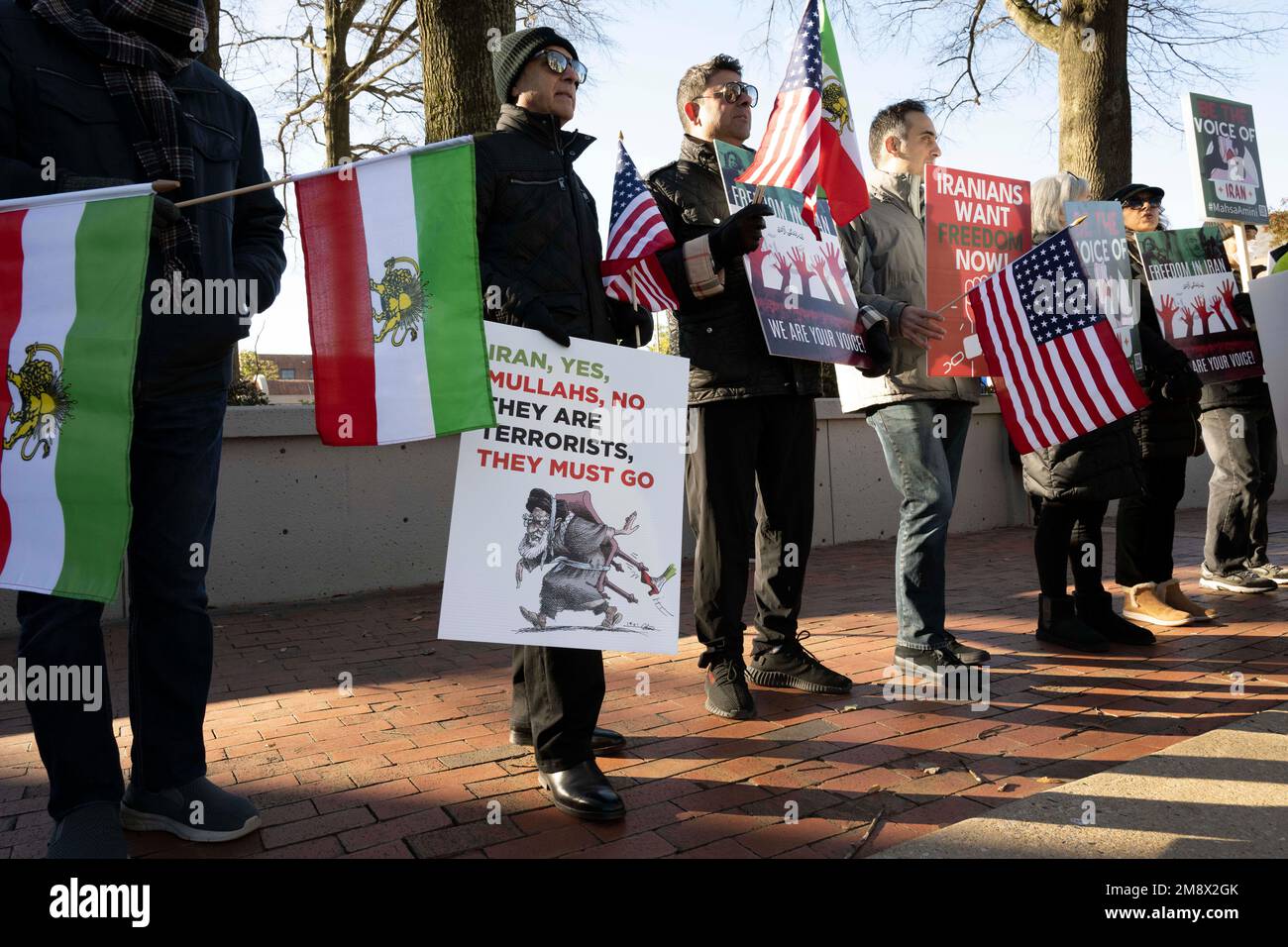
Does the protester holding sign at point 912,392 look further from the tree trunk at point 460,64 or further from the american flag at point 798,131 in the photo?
the tree trunk at point 460,64

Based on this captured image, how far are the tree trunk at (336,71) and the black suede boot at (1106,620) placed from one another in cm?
Answer: 1632

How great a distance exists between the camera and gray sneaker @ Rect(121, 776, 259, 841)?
2.82m

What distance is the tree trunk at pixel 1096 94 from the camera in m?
11.4

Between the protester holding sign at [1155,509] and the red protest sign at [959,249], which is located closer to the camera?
the red protest sign at [959,249]

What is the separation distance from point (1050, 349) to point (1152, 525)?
1688 mm

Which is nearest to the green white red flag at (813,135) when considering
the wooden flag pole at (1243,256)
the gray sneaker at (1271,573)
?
the wooden flag pole at (1243,256)

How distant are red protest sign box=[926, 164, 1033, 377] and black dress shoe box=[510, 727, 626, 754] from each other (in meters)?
1.99

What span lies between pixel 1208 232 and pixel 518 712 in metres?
4.93

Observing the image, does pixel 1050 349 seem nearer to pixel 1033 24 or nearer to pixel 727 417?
pixel 727 417

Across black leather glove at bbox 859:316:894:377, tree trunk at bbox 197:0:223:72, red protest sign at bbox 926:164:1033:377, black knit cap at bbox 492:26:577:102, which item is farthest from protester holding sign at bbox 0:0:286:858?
tree trunk at bbox 197:0:223:72

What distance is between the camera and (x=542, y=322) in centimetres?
303

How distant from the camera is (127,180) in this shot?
2674mm

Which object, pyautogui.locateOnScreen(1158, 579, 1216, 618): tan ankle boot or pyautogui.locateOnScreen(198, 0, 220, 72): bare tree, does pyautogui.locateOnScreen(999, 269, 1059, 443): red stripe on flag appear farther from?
pyautogui.locateOnScreen(198, 0, 220, 72): bare tree
